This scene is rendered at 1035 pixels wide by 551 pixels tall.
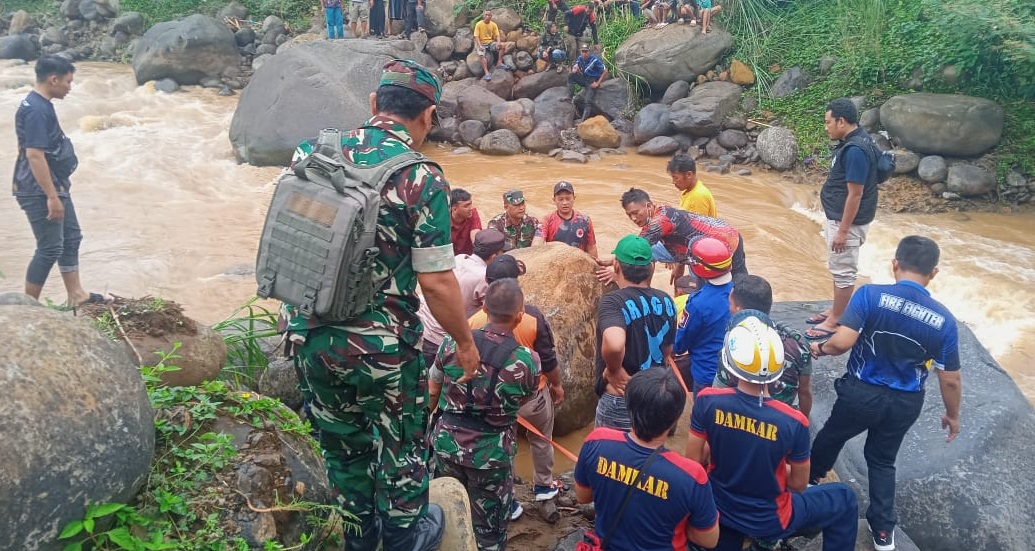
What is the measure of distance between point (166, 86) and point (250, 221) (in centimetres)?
719

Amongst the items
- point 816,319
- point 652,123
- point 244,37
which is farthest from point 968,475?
point 244,37

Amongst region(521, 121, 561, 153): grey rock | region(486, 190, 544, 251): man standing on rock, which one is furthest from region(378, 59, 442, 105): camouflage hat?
region(521, 121, 561, 153): grey rock

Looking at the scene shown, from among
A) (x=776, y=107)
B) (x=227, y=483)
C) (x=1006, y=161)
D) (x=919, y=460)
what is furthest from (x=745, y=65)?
(x=227, y=483)

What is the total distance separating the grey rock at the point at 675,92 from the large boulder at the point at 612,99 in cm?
69

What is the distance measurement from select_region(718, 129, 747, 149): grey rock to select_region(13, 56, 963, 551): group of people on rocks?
7.30 meters

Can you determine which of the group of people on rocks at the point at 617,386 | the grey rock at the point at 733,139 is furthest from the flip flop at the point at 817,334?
the grey rock at the point at 733,139

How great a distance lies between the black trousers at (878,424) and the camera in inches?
149

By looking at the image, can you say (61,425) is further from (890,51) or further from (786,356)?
(890,51)

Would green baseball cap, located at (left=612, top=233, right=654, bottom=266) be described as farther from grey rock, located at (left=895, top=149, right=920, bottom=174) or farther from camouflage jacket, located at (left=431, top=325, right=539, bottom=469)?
grey rock, located at (left=895, top=149, right=920, bottom=174)

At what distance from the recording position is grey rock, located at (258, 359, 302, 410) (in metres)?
4.54

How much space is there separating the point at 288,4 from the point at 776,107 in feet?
40.5

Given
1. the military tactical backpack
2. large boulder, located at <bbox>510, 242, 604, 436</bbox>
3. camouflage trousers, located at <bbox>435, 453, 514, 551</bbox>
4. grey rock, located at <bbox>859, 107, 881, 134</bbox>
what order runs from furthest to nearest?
grey rock, located at <bbox>859, 107, 881, 134</bbox> < large boulder, located at <bbox>510, 242, 604, 436</bbox> < camouflage trousers, located at <bbox>435, 453, 514, 551</bbox> < the military tactical backpack

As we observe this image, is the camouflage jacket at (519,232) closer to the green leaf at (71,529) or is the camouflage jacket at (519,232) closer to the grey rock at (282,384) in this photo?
the grey rock at (282,384)

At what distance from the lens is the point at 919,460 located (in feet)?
14.9
